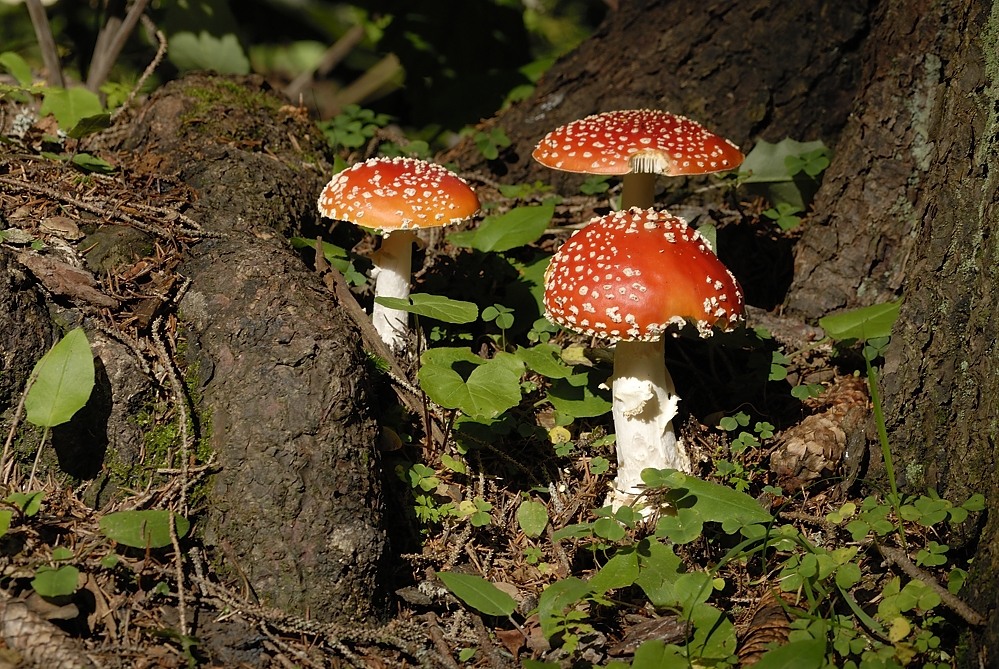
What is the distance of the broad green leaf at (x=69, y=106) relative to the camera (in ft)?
14.8

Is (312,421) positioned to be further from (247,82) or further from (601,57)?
(601,57)

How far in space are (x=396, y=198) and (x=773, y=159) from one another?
2411 millimetres

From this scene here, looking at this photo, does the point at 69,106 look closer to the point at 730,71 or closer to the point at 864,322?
the point at 730,71

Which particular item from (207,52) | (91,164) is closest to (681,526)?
(91,164)

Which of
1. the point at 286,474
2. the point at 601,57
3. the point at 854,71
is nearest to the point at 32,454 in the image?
the point at 286,474

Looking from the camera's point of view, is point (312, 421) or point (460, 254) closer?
point (312, 421)

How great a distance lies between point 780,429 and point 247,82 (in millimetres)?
3837

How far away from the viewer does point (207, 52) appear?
20.5ft

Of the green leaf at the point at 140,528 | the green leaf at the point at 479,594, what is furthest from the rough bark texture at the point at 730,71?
the green leaf at the point at 140,528

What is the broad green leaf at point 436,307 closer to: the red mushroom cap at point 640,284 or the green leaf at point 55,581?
the red mushroom cap at point 640,284

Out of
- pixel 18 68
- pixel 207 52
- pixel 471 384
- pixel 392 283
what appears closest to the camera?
pixel 471 384

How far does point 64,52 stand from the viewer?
6.99 metres

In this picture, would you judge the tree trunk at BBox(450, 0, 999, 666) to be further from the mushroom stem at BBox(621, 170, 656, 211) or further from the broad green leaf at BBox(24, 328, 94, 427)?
the broad green leaf at BBox(24, 328, 94, 427)

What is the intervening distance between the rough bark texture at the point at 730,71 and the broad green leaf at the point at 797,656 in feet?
11.0
